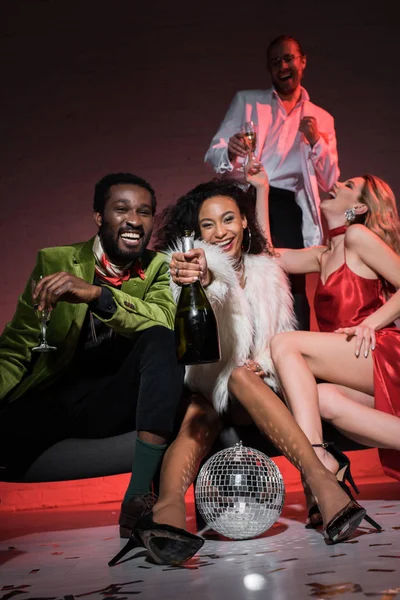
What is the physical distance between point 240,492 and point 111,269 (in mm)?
885

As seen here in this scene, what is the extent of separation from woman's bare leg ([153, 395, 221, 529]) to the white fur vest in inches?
1.8

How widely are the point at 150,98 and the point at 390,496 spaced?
241 cm

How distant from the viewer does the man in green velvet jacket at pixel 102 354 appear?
6.86 ft

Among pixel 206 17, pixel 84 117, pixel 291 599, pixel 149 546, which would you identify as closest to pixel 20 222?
pixel 84 117

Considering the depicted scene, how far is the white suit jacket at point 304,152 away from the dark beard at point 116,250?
38.5 inches

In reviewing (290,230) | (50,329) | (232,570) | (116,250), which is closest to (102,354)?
(50,329)

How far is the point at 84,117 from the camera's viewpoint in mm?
4168

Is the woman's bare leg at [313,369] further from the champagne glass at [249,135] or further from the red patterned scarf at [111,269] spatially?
the champagne glass at [249,135]

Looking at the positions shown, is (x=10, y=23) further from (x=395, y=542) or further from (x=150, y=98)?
(x=395, y=542)

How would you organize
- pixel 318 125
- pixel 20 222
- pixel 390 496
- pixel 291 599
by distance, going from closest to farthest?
pixel 291 599 < pixel 390 496 < pixel 318 125 < pixel 20 222

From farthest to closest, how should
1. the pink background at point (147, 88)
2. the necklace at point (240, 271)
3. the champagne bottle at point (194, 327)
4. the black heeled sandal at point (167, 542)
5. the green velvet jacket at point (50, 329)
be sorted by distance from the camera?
the pink background at point (147, 88) < the necklace at point (240, 271) < the green velvet jacket at point (50, 329) < the champagne bottle at point (194, 327) < the black heeled sandal at point (167, 542)

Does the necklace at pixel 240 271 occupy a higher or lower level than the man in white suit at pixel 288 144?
lower

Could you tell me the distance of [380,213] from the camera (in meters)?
2.70

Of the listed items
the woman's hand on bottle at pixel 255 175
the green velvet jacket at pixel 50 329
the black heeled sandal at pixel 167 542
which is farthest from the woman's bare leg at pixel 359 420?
the woman's hand on bottle at pixel 255 175
